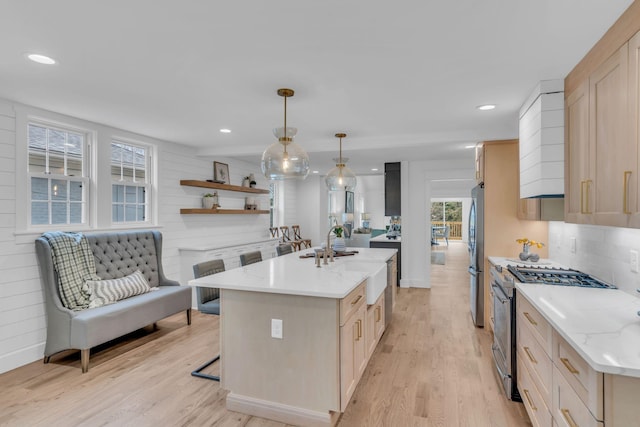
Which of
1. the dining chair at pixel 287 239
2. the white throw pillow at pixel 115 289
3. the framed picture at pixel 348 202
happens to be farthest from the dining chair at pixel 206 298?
the framed picture at pixel 348 202

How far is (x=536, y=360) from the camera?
2.01 meters

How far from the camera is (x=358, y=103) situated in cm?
317

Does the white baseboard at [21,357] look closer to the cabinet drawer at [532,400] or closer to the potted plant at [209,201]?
the potted plant at [209,201]

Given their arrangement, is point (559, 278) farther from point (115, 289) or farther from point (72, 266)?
point (72, 266)

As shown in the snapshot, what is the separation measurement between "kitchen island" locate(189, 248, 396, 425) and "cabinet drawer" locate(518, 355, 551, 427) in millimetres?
1091

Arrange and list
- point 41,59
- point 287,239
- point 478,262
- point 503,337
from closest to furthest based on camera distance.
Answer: point 41,59
point 503,337
point 478,262
point 287,239

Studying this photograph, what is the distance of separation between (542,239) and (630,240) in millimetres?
1898

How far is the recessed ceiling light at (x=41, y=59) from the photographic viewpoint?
86.7 inches

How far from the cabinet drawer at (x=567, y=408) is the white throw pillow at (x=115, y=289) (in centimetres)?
372

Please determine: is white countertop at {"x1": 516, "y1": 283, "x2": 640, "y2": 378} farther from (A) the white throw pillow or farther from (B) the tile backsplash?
(A) the white throw pillow

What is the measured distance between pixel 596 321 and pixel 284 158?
2.18m

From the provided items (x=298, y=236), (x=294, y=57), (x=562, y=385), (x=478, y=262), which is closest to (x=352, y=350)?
(x=562, y=385)

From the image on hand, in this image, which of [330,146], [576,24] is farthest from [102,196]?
[576,24]

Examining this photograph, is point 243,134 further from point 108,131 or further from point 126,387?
point 126,387
